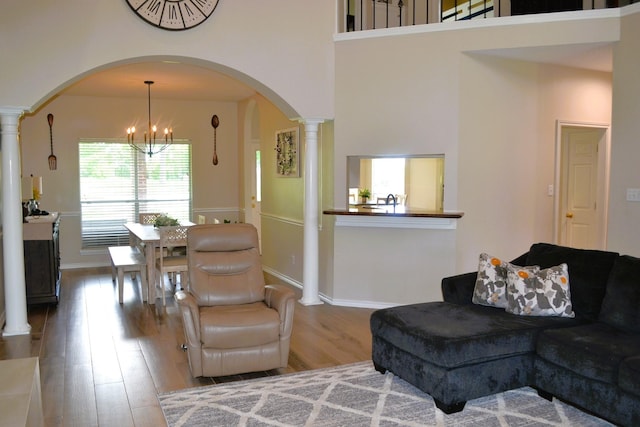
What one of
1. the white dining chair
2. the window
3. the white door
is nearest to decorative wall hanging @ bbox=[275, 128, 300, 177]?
the white dining chair

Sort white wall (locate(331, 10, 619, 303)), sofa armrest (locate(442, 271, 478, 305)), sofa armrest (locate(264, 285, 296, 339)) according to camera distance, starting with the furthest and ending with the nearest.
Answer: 1. white wall (locate(331, 10, 619, 303))
2. sofa armrest (locate(442, 271, 478, 305))
3. sofa armrest (locate(264, 285, 296, 339))

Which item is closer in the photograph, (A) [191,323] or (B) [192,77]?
(A) [191,323]

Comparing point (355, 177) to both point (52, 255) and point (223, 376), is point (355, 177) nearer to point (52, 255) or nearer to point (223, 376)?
point (223, 376)

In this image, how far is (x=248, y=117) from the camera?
948cm

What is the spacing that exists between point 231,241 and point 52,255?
277 centimetres

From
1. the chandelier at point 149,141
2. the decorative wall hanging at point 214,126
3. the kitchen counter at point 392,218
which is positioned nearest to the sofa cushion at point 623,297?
the kitchen counter at point 392,218

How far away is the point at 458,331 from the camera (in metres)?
3.48

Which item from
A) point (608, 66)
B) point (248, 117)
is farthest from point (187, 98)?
point (608, 66)

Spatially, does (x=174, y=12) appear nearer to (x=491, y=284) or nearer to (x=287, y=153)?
(x=287, y=153)

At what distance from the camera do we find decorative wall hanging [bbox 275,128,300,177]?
7.01 m

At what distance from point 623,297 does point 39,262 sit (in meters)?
5.58

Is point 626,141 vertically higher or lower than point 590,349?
higher

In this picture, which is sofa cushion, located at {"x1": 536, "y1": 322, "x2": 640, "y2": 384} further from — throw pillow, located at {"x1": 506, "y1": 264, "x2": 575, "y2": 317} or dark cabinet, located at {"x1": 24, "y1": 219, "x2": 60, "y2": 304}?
dark cabinet, located at {"x1": 24, "y1": 219, "x2": 60, "y2": 304}

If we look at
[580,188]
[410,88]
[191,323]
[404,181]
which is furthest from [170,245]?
[580,188]
